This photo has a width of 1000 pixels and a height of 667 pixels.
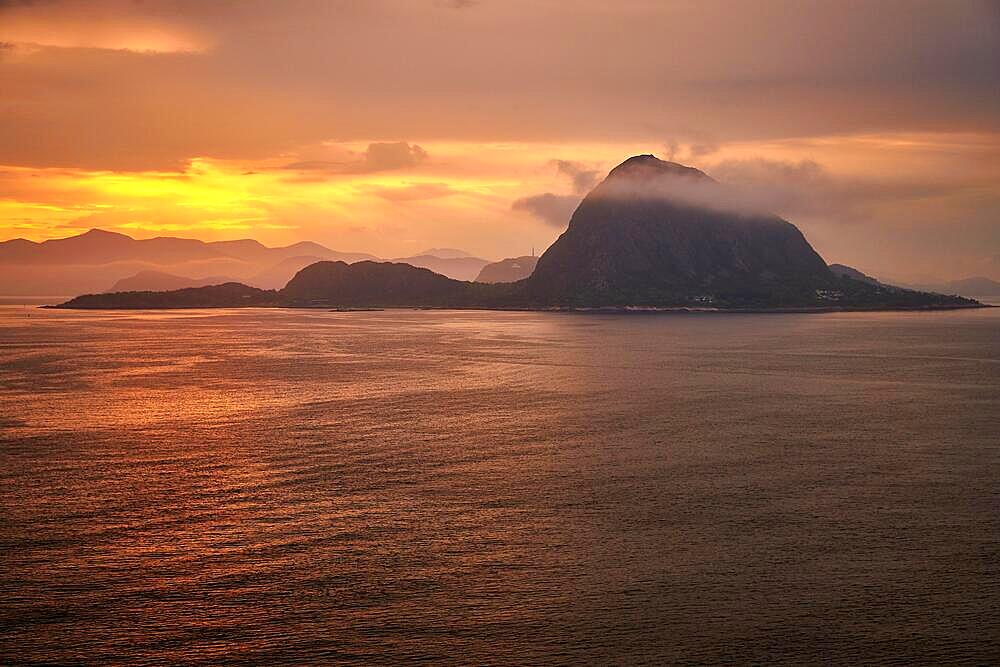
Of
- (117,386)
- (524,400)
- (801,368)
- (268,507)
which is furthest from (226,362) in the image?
(268,507)

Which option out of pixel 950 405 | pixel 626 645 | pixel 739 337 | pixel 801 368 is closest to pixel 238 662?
pixel 626 645

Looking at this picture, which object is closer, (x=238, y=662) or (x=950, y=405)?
(x=238, y=662)

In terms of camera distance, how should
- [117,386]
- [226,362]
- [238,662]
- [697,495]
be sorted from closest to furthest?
[238,662] → [697,495] → [117,386] → [226,362]

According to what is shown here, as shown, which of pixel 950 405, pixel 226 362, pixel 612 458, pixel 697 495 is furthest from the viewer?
pixel 226 362

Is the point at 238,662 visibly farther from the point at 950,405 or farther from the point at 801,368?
the point at 801,368

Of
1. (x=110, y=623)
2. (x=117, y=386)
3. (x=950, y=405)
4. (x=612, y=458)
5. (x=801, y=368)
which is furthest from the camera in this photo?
(x=801, y=368)

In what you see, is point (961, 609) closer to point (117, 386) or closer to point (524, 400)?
point (524, 400)
